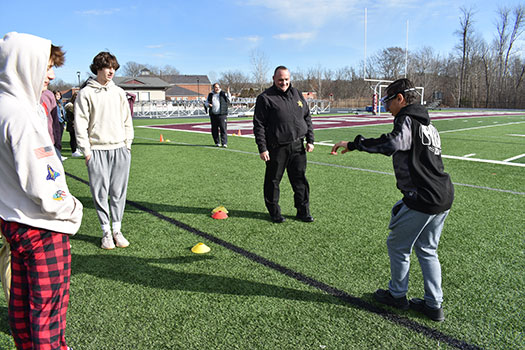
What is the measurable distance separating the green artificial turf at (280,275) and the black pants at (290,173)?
Result: 0.27m

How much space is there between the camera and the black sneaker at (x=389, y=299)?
3.01 m

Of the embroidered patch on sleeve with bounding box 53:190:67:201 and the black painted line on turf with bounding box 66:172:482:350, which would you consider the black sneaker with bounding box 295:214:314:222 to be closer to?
the black painted line on turf with bounding box 66:172:482:350

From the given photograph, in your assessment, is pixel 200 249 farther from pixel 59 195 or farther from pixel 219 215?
pixel 59 195

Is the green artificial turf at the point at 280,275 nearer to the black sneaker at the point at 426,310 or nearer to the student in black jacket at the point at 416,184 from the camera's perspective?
the black sneaker at the point at 426,310

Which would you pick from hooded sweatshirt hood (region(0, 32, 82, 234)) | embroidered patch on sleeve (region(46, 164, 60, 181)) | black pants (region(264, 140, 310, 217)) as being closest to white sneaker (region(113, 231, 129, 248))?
black pants (region(264, 140, 310, 217))

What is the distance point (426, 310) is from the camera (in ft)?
9.55

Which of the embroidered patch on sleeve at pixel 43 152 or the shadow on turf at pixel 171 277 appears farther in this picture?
the shadow on turf at pixel 171 277

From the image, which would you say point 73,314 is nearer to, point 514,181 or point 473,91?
point 514,181

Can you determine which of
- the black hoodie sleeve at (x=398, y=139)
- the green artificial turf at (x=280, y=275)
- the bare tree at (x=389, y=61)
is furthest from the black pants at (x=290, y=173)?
the bare tree at (x=389, y=61)

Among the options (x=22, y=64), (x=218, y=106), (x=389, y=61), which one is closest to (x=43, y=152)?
(x=22, y=64)

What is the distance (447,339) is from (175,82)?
11793 centimetres

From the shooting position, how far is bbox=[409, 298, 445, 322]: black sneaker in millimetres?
2861

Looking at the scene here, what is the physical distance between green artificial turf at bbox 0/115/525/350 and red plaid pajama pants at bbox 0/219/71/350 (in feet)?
2.13

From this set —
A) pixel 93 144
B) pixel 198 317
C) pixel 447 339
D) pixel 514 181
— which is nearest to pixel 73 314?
pixel 198 317
